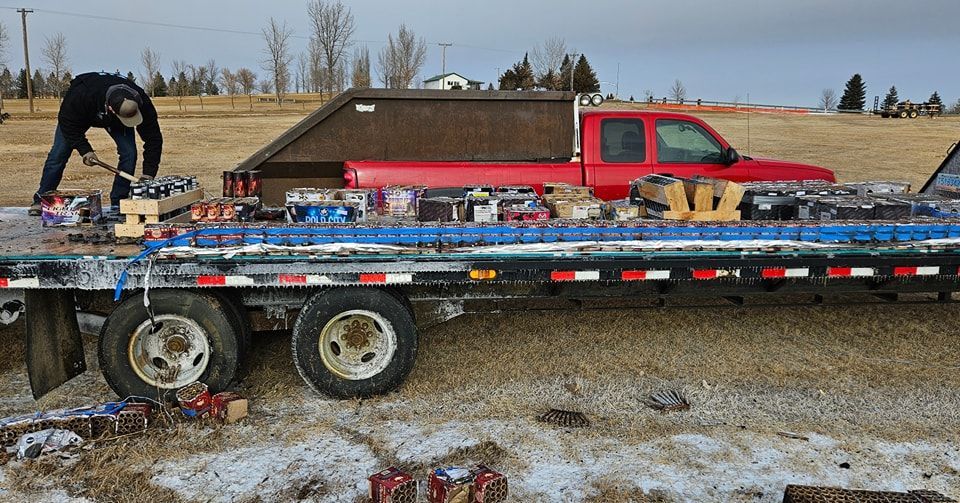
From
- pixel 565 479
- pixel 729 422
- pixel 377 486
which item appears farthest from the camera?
pixel 729 422

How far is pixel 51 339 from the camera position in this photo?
526 cm

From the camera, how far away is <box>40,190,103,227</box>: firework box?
6.14 m

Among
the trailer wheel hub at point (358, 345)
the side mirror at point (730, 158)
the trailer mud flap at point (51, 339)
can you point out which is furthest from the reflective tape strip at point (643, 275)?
the trailer mud flap at point (51, 339)

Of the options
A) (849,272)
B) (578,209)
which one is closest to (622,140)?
(578,209)

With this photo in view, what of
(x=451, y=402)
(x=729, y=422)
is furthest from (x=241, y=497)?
(x=729, y=422)

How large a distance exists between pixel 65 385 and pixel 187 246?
1.56 m

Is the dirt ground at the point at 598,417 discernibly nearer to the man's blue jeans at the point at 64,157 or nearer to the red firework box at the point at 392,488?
the red firework box at the point at 392,488

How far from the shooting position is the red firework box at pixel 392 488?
380cm

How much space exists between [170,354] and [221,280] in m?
0.69

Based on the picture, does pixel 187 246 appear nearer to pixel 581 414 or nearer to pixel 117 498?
pixel 117 498

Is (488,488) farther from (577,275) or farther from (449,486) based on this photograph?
(577,275)

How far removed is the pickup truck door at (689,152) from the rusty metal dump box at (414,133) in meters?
0.94

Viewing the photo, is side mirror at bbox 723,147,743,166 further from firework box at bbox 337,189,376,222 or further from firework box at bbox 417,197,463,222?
firework box at bbox 337,189,376,222

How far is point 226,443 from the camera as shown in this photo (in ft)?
15.3
